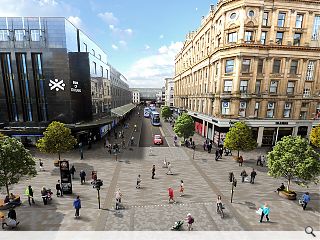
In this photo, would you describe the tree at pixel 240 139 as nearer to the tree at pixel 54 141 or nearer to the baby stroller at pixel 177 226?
the baby stroller at pixel 177 226

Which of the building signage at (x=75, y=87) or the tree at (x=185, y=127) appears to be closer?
the building signage at (x=75, y=87)

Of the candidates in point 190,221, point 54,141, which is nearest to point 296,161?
point 190,221

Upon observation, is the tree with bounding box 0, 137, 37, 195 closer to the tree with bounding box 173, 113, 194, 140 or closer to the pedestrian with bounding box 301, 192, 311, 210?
the pedestrian with bounding box 301, 192, 311, 210

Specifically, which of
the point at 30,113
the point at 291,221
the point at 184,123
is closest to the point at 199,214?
the point at 291,221

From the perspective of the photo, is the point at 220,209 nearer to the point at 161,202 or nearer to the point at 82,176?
the point at 161,202

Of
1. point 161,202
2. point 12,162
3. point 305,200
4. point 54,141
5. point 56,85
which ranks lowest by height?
point 161,202

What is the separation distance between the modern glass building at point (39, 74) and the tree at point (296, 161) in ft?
98.1

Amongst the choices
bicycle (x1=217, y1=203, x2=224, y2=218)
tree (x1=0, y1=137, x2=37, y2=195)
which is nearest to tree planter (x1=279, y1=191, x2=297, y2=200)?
bicycle (x1=217, y1=203, x2=224, y2=218)

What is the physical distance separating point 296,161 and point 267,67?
70.0ft

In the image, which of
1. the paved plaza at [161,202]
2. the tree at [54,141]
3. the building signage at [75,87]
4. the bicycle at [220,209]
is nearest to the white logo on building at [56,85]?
the building signage at [75,87]

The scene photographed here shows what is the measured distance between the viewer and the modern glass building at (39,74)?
101 ft

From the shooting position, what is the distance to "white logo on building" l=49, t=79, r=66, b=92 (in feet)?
105

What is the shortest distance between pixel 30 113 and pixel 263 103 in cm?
4041

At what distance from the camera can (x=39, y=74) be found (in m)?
31.9
